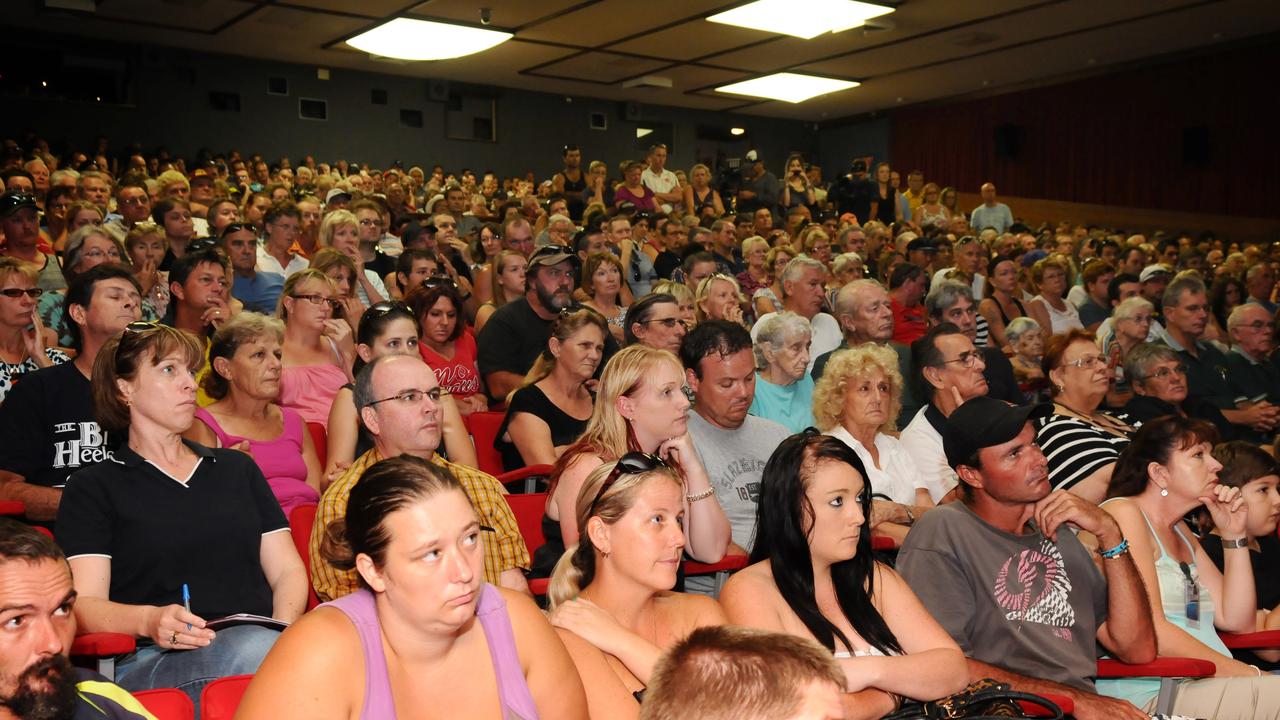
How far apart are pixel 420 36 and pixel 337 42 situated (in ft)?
4.76

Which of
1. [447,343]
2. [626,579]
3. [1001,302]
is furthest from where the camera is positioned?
[1001,302]

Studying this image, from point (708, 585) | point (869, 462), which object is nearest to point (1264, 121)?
point (869, 462)

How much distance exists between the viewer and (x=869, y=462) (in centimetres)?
358

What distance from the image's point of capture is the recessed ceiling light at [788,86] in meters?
13.8

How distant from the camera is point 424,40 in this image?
11.3 metres

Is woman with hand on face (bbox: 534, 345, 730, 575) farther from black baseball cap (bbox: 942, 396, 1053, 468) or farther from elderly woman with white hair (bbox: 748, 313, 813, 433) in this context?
elderly woman with white hair (bbox: 748, 313, 813, 433)

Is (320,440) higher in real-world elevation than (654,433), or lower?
lower

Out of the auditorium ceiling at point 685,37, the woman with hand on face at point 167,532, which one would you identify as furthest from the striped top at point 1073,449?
the auditorium ceiling at point 685,37

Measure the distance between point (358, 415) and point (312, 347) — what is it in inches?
37.9

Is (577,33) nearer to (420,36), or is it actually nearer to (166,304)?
(420,36)

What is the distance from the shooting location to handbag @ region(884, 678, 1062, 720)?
6.77 ft

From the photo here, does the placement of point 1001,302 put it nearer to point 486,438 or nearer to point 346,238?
point 346,238

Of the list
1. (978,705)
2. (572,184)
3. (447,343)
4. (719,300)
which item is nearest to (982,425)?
(978,705)

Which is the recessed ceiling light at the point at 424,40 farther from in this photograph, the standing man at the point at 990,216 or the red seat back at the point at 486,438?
the red seat back at the point at 486,438
